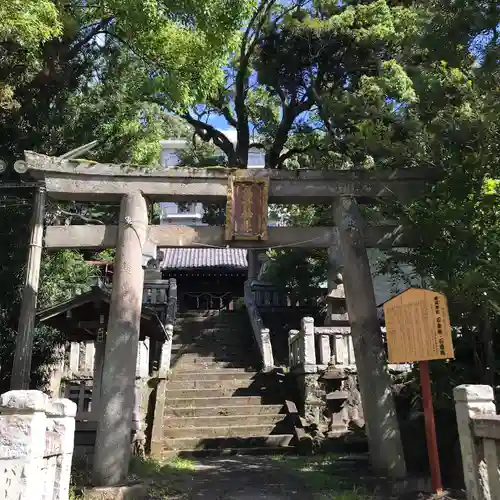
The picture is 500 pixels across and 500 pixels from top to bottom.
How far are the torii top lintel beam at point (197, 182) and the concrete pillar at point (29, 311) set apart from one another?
458 millimetres

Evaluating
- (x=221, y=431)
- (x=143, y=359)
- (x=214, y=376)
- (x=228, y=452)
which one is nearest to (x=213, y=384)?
(x=214, y=376)

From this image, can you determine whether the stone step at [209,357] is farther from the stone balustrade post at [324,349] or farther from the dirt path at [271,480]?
the dirt path at [271,480]

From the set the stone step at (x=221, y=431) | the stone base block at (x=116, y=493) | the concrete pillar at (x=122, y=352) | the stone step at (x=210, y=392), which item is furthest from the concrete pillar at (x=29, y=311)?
the stone step at (x=210, y=392)

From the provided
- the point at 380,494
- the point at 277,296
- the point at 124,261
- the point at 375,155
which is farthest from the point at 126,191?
the point at 277,296

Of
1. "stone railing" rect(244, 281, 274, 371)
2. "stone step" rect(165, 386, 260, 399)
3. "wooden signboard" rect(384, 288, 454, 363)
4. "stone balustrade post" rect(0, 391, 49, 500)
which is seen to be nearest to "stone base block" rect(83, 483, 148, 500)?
"stone balustrade post" rect(0, 391, 49, 500)

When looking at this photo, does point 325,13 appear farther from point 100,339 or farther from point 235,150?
point 100,339

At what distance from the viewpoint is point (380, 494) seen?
684 centimetres

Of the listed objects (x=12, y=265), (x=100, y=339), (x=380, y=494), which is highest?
A: (x=12, y=265)

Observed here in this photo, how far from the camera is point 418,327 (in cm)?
659

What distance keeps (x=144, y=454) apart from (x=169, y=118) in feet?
42.5

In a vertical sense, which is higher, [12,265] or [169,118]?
[169,118]

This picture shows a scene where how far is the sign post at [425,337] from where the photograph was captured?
628 cm

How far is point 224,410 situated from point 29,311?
18.0 ft

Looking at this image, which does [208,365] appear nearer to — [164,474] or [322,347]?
[322,347]
